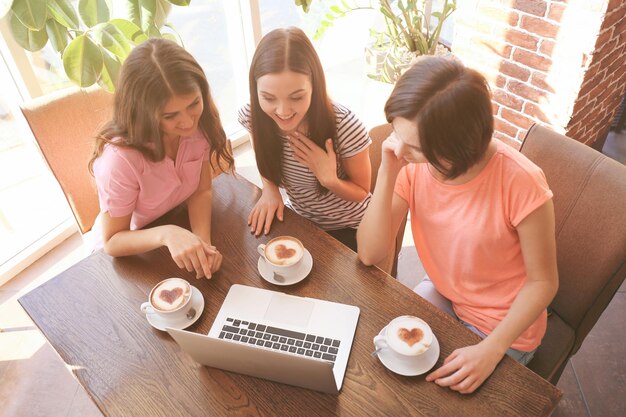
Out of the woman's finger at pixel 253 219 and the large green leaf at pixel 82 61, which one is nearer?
the woman's finger at pixel 253 219

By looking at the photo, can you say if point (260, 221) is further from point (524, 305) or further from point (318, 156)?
point (524, 305)

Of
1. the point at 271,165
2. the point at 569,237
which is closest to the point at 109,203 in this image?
the point at 271,165

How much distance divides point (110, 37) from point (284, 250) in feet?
3.30

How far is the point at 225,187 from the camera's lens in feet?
4.83

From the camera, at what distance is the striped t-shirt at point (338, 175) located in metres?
1.44

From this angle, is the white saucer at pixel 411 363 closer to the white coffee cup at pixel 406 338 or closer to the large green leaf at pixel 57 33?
the white coffee cup at pixel 406 338

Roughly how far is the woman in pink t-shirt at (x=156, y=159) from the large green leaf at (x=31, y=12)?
0.48 meters

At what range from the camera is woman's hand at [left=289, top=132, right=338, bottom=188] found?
141 cm

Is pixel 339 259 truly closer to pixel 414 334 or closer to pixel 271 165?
pixel 414 334

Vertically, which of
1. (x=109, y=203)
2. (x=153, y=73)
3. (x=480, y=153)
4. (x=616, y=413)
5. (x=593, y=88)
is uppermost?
(x=153, y=73)

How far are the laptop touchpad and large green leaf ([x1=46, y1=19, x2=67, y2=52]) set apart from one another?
1243 millimetres

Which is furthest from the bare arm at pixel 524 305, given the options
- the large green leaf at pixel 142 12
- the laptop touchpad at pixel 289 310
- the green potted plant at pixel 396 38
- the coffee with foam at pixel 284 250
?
the green potted plant at pixel 396 38

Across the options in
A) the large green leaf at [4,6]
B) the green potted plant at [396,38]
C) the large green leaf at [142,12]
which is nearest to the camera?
the large green leaf at [4,6]

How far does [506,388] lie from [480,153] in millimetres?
487
